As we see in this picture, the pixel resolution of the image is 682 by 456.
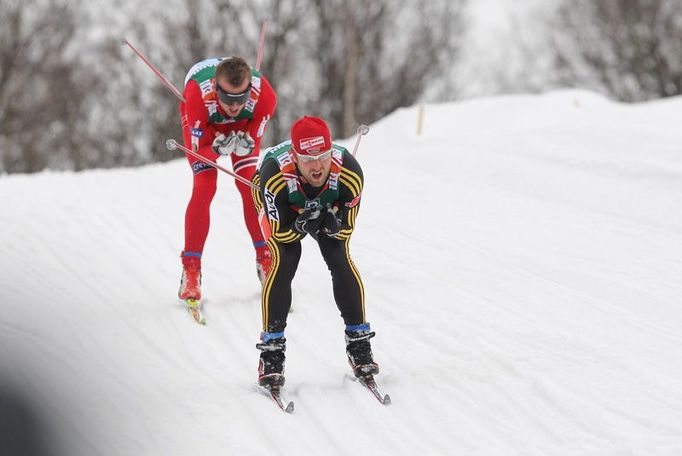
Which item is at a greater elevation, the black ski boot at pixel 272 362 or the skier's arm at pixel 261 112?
the skier's arm at pixel 261 112

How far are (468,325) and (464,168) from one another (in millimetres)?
4969

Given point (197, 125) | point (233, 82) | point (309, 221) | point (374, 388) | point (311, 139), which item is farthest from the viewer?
point (197, 125)

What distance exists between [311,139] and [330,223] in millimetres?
439

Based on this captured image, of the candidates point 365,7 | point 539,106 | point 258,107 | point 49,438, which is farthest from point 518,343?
point 365,7

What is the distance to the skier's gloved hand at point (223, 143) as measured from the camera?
595cm

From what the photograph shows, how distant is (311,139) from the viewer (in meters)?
4.38

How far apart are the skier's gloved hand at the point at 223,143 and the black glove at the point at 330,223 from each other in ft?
5.15

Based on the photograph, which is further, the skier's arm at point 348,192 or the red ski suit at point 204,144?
the red ski suit at point 204,144

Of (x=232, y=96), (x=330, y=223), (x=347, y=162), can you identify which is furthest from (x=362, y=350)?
(x=232, y=96)

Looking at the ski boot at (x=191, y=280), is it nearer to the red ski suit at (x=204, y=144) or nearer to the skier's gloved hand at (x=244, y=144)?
the red ski suit at (x=204, y=144)

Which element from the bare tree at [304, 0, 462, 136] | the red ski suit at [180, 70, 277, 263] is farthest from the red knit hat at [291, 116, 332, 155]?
the bare tree at [304, 0, 462, 136]

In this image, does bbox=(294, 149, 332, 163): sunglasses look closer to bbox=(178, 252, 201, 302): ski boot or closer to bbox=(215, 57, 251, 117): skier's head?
bbox=(215, 57, 251, 117): skier's head

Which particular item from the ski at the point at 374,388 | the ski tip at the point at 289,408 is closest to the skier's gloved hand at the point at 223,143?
the ski at the point at 374,388

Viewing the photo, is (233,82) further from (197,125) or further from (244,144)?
(244,144)
